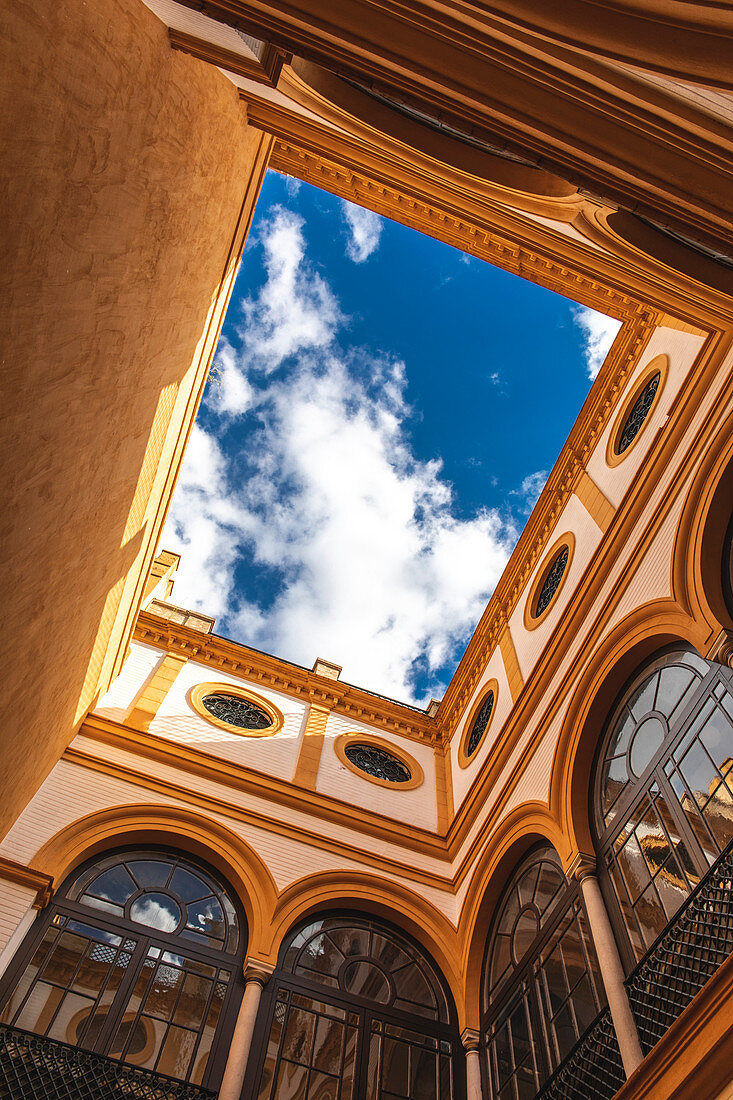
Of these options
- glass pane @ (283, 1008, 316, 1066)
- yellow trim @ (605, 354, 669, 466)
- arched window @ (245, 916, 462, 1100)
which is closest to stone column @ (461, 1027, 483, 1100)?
arched window @ (245, 916, 462, 1100)

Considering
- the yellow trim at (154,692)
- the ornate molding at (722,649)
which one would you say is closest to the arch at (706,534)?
the ornate molding at (722,649)

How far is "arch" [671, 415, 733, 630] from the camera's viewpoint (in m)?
7.39

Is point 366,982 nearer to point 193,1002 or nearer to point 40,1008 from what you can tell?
point 193,1002

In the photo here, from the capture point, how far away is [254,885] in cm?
916

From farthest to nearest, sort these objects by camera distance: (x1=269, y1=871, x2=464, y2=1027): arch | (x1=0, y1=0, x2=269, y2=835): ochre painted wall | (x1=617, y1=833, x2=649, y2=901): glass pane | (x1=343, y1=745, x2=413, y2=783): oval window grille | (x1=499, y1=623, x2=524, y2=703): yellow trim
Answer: (x1=343, y1=745, x2=413, y2=783): oval window grille, (x1=499, y1=623, x2=524, y2=703): yellow trim, (x1=269, y1=871, x2=464, y2=1027): arch, (x1=617, y1=833, x2=649, y2=901): glass pane, (x1=0, y1=0, x2=269, y2=835): ochre painted wall

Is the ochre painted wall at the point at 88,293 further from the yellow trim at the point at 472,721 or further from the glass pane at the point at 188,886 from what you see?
the yellow trim at the point at 472,721

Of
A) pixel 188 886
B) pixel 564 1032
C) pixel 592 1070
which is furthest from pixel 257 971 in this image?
pixel 592 1070

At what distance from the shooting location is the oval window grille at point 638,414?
35.3ft

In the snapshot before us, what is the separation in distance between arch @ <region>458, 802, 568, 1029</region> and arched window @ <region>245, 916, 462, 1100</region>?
425mm

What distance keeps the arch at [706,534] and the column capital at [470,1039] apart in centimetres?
520

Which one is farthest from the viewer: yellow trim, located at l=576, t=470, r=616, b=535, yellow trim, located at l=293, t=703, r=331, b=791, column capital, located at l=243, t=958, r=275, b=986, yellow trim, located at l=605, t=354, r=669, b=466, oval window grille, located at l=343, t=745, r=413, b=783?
oval window grille, located at l=343, t=745, r=413, b=783

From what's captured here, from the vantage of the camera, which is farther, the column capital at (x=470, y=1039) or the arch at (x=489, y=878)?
the arch at (x=489, y=878)

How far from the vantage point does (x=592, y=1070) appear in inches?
253

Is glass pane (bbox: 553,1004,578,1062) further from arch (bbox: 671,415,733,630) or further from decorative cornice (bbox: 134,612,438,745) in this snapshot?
decorative cornice (bbox: 134,612,438,745)
